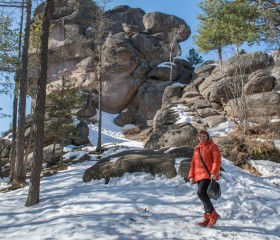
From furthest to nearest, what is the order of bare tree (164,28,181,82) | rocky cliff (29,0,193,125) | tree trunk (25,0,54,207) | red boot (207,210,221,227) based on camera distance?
1. bare tree (164,28,181,82)
2. rocky cliff (29,0,193,125)
3. tree trunk (25,0,54,207)
4. red boot (207,210,221,227)

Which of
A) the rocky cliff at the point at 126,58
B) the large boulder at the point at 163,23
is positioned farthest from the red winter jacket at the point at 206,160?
the large boulder at the point at 163,23

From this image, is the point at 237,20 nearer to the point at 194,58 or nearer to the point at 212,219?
the point at 212,219

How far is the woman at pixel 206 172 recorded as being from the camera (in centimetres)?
569

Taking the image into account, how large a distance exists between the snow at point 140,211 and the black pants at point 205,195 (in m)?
0.37

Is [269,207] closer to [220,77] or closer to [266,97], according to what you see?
[266,97]

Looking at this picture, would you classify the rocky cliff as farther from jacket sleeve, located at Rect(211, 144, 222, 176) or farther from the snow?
jacket sleeve, located at Rect(211, 144, 222, 176)

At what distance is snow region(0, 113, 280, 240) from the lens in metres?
5.34

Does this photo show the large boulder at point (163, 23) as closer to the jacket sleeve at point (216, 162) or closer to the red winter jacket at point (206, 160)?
the red winter jacket at point (206, 160)

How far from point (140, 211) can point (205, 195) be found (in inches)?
59.7

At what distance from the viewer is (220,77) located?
26.9 metres

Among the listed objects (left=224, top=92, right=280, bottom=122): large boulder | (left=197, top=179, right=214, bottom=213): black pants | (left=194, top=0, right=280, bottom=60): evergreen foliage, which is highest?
(left=194, top=0, right=280, bottom=60): evergreen foliage

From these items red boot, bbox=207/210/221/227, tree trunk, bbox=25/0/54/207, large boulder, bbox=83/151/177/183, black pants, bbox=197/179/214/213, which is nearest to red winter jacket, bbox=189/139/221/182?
black pants, bbox=197/179/214/213

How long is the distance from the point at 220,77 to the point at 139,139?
924cm

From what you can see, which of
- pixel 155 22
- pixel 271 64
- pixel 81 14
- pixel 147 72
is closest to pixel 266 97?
pixel 271 64
